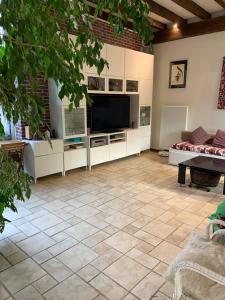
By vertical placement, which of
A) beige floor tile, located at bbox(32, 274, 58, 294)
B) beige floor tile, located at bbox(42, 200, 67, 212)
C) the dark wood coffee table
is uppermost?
the dark wood coffee table

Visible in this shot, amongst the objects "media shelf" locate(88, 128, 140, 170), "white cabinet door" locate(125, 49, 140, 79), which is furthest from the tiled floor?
"white cabinet door" locate(125, 49, 140, 79)

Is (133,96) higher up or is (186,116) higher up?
(133,96)

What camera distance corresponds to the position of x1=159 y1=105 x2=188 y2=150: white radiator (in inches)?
204

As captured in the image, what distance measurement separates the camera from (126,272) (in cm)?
181

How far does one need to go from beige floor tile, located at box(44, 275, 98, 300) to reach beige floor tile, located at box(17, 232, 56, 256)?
0.48 metres

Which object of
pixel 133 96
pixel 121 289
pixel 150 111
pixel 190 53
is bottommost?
pixel 121 289

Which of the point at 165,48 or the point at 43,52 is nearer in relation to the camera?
the point at 43,52

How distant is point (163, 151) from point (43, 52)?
5099 millimetres

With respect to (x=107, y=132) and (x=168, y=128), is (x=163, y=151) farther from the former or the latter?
(x=107, y=132)

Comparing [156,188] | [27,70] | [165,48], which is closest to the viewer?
[27,70]

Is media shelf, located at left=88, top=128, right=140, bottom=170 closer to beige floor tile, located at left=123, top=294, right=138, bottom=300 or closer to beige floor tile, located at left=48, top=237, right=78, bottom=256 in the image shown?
beige floor tile, located at left=48, top=237, right=78, bottom=256

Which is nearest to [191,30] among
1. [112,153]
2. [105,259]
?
[112,153]

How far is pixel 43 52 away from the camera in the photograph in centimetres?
70

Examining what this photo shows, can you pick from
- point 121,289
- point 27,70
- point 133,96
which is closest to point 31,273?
point 121,289
